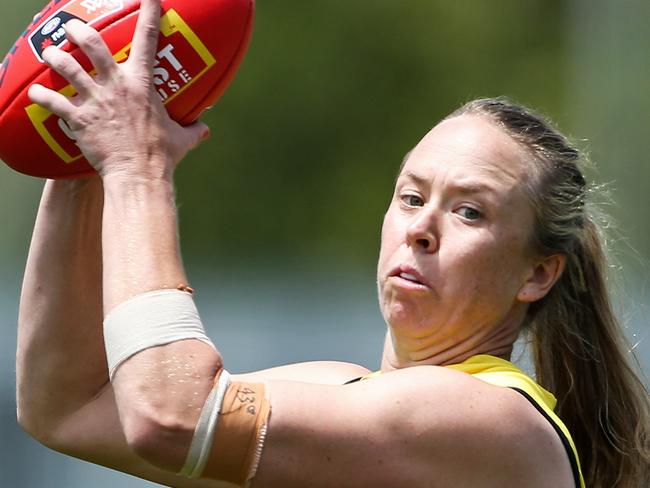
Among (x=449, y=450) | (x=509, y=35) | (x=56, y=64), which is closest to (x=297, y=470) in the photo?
(x=449, y=450)

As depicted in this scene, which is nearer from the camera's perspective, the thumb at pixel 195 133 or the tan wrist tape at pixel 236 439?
the tan wrist tape at pixel 236 439

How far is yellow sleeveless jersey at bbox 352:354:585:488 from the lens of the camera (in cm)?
296

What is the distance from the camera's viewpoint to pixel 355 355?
953 centimetres

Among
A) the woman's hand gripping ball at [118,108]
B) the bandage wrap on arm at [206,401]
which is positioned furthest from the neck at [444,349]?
the woman's hand gripping ball at [118,108]

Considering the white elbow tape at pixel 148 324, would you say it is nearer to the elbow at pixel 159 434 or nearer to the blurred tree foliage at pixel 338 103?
the elbow at pixel 159 434

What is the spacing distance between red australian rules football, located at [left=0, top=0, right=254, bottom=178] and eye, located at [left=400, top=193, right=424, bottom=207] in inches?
18.2

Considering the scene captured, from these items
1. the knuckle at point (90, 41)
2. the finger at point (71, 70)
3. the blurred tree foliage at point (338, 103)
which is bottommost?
the blurred tree foliage at point (338, 103)

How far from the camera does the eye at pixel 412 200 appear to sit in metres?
3.16

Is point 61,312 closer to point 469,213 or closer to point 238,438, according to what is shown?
point 238,438

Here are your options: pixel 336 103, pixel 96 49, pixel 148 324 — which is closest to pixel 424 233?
pixel 148 324

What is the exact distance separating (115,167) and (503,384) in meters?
0.89

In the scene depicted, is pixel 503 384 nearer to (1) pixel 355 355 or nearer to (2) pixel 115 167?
(2) pixel 115 167

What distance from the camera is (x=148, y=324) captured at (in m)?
2.69

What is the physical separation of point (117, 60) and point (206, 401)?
29.1 inches
